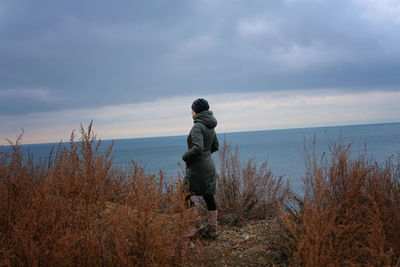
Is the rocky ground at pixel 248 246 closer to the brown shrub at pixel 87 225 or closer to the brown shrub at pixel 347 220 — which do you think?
the brown shrub at pixel 347 220

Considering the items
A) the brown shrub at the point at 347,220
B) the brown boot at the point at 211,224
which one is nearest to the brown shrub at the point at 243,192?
the brown boot at the point at 211,224

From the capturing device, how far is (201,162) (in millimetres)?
5258

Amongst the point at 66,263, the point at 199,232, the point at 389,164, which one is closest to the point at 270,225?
the point at 199,232

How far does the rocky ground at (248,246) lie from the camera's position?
4.34m

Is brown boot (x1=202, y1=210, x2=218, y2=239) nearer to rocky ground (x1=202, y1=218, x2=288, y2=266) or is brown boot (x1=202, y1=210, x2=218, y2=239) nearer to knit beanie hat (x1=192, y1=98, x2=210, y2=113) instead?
rocky ground (x1=202, y1=218, x2=288, y2=266)

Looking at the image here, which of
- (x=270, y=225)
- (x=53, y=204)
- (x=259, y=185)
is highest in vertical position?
(x=53, y=204)

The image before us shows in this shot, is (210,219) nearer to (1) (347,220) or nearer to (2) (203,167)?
(2) (203,167)

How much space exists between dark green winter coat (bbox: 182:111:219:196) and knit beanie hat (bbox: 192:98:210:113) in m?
0.12

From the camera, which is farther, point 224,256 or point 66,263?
point 224,256

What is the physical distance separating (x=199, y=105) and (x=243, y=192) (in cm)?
244

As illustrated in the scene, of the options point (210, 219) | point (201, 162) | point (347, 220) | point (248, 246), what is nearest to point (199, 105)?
point (201, 162)

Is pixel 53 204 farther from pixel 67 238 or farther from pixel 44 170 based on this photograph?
pixel 44 170

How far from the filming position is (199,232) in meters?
5.32

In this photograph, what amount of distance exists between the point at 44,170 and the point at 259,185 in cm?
439
